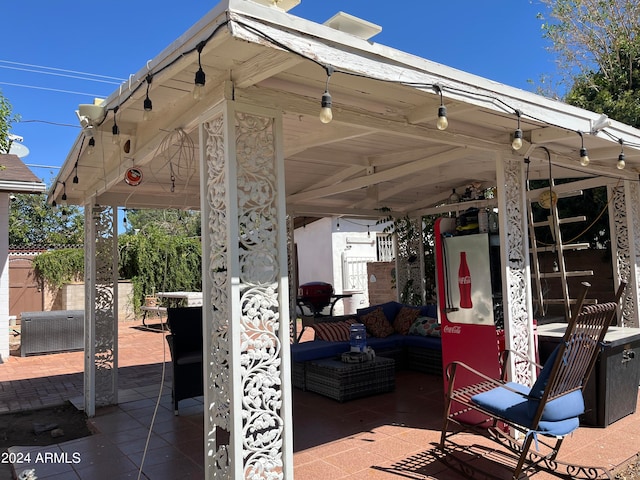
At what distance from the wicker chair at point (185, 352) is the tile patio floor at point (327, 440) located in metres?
0.26

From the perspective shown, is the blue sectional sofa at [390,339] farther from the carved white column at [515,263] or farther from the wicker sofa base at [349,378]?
the carved white column at [515,263]

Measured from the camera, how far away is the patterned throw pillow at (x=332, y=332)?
6309 mm

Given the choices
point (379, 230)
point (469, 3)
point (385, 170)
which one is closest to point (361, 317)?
point (385, 170)

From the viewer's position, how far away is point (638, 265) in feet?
18.9

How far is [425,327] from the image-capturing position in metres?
6.58

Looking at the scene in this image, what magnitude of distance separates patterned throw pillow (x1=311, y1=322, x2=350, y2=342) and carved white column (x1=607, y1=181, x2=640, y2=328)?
3416 mm

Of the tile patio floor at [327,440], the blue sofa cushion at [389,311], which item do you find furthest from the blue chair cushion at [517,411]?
the blue sofa cushion at [389,311]

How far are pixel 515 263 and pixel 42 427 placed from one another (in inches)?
199

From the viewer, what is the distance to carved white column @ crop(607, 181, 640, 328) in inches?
224

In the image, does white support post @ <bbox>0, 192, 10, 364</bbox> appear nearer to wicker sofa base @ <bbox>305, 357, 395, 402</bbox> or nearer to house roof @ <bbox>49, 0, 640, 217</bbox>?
house roof @ <bbox>49, 0, 640, 217</bbox>

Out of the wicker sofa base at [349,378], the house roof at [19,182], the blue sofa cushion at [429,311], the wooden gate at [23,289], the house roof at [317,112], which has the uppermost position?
the house roof at [19,182]

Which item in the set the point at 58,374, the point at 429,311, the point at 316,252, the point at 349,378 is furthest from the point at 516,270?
the point at 316,252

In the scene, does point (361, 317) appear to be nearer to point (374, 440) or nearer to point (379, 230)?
point (374, 440)

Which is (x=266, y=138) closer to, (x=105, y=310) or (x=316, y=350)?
(x=316, y=350)
